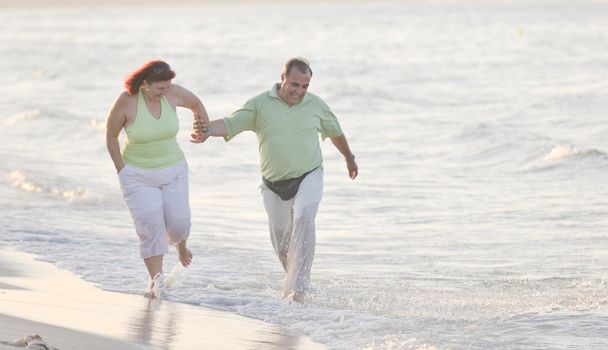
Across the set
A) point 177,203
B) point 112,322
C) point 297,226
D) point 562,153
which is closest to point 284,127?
point 297,226

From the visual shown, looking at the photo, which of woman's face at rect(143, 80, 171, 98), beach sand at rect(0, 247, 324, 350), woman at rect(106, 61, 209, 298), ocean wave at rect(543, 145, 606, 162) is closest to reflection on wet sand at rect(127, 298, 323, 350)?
beach sand at rect(0, 247, 324, 350)

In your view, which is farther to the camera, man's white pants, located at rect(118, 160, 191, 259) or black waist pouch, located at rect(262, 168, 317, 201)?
black waist pouch, located at rect(262, 168, 317, 201)

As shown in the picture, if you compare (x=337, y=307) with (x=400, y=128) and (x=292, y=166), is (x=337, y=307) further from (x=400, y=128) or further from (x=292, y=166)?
(x=400, y=128)

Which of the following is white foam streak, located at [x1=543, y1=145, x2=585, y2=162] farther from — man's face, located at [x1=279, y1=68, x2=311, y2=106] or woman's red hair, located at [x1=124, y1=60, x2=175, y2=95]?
woman's red hair, located at [x1=124, y1=60, x2=175, y2=95]

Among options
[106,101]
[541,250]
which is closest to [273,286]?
[541,250]

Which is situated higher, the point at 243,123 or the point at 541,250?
the point at 243,123

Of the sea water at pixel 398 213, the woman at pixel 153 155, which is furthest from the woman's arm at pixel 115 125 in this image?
the sea water at pixel 398 213

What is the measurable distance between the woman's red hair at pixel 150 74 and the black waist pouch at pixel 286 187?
39.7 inches

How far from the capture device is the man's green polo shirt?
882cm

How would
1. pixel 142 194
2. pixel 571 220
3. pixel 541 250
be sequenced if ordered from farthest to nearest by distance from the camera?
pixel 571 220
pixel 541 250
pixel 142 194

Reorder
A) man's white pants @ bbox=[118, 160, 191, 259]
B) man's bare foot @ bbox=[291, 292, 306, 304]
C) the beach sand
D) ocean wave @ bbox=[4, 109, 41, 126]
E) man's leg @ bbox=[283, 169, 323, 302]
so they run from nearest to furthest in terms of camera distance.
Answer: the beach sand, man's white pants @ bbox=[118, 160, 191, 259], man's leg @ bbox=[283, 169, 323, 302], man's bare foot @ bbox=[291, 292, 306, 304], ocean wave @ bbox=[4, 109, 41, 126]

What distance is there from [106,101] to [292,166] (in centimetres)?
2640

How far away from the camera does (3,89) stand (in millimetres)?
37875

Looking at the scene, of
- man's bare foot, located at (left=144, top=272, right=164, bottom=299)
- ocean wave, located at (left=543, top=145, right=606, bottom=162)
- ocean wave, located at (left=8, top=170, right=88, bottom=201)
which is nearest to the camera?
man's bare foot, located at (left=144, top=272, right=164, bottom=299)
